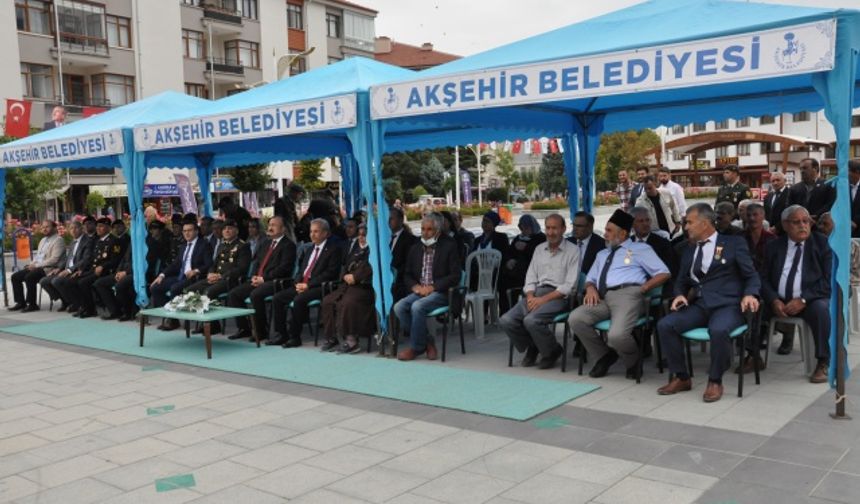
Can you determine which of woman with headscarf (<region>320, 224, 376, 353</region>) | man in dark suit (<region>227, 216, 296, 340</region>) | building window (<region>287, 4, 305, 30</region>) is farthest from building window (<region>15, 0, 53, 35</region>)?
woman with headscarf (<region>320, 224, 376, 353</region>)

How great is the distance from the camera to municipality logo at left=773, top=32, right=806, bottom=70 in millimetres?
4488

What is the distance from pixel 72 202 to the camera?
3416 cm

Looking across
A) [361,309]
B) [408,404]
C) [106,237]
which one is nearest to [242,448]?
[408,404]

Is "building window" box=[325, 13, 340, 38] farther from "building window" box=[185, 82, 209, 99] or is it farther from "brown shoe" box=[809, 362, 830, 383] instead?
"brown shoe" box=[809, 362, 830, 383]

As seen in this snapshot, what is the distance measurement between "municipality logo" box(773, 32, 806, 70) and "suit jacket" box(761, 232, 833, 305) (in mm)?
1546

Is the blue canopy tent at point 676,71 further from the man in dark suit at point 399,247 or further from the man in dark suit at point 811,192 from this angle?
the man in dark suit at point 399,247

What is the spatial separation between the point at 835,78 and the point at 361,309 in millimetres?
4545

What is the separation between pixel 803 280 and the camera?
5434mm

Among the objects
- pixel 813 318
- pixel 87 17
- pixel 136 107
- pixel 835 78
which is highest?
pixel 87 17

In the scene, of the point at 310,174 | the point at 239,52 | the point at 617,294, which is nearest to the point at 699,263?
the point at 617,294

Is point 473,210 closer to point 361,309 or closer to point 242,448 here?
point 361,309

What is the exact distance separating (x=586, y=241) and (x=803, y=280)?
1.90 m

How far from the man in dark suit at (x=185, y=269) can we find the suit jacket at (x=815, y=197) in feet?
22.7

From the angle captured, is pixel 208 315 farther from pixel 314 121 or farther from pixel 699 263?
pixel 699 263
